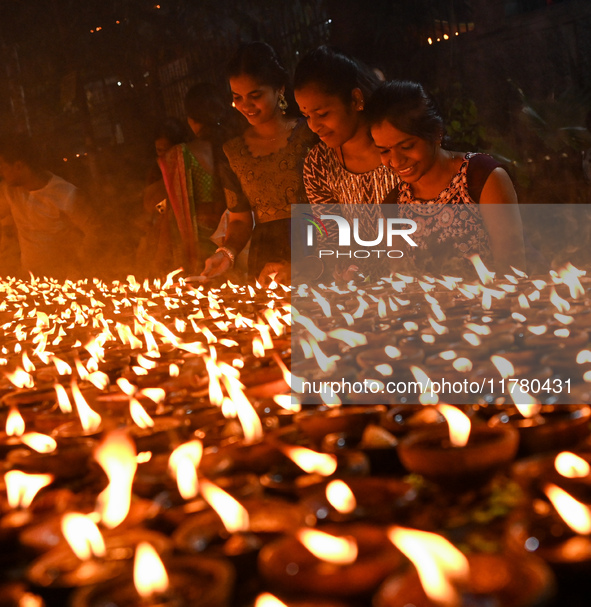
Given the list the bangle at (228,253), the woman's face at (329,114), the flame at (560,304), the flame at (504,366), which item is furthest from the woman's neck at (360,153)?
the flame at (504,366)

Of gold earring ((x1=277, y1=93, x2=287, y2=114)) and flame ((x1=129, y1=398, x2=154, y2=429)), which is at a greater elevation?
gold earring ((x1=277, y1=93, x2=287, y2=114))

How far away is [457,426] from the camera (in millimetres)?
728

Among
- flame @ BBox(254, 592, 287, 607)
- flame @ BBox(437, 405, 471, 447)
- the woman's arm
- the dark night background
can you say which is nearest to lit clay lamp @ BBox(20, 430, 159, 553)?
flame @ BBox(254, 592, 287, 607)

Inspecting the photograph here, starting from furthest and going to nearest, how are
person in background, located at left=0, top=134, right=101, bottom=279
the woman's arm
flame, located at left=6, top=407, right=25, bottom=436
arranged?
1. person in background, located at left=0, top=134, right=101, bottom=279
2. the woman's arm
3. flame, located at left=6, top=407, right=25, bottom=436

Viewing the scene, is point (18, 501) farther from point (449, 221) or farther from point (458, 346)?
point (449, 221)

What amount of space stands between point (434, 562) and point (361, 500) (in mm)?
174

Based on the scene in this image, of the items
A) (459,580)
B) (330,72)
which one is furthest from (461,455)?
(330,72)

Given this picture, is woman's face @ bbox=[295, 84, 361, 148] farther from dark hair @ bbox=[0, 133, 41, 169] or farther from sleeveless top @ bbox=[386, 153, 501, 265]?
dark hair @ bbox=[0, 133, 41, 169]

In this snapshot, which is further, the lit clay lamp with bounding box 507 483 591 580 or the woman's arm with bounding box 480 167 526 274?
the woman's arm with bounding box 480 167 526 274

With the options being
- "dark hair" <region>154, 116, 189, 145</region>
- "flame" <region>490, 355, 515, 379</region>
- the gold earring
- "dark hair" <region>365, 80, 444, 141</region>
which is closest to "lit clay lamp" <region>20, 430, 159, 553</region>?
"flame" <region>490, 355, 515, 379</region>

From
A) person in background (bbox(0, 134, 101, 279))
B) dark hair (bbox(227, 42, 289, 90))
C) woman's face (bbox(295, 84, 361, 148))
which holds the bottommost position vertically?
person in background (bbox(0, 134, 101, 279))

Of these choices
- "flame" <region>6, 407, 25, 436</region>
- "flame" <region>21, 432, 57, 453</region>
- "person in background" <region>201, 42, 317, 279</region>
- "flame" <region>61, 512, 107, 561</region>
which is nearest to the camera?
"flame" <region>61, 512, 107, 561</region>

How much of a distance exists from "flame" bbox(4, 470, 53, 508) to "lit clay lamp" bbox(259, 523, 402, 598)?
1.13ft

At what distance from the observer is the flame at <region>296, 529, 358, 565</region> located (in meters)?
0.51
